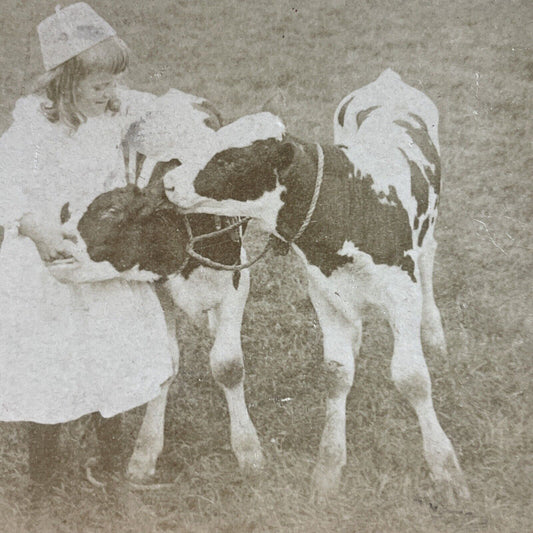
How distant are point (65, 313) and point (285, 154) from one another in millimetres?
1177

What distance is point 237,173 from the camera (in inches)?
108

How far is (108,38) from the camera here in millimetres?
3076

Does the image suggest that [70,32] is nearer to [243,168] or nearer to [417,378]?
[243,168]

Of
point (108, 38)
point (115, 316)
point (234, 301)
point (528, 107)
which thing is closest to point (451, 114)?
point (528, 107)

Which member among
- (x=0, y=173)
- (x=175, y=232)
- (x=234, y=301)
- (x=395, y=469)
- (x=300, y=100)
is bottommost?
(x=395, y=469)

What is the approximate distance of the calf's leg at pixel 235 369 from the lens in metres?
3.00

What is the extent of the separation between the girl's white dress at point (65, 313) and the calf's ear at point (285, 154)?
74 cm

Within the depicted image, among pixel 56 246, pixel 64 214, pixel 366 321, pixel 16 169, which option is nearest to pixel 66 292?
pixel 56 246

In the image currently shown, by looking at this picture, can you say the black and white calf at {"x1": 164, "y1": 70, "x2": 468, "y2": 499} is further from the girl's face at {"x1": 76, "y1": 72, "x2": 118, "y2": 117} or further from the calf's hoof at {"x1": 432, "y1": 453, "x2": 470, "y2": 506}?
the girl's face at {"x1": 76, "y1": 72, "x2": 118, "y2": 117}

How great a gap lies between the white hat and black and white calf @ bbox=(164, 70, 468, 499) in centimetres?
76

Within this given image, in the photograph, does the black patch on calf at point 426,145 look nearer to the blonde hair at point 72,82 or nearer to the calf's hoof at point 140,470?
the blonde hair at point 72,82

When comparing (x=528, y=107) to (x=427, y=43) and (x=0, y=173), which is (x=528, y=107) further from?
(x=0, y=173)

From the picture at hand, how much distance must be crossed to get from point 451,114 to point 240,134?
1165 mm

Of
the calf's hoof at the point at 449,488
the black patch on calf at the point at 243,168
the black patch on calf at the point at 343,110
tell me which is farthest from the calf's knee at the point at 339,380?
the black patch on calf at the point at 343,110
